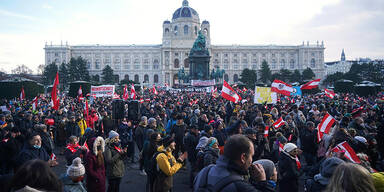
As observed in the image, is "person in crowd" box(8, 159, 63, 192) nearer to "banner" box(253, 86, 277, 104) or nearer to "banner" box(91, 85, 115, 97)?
"banner" box(253, 86, 277, 104)

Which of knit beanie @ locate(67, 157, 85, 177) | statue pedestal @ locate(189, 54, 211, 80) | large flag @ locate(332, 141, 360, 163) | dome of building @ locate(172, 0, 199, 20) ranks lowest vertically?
knit beanie @ locate(67, 157, 85, 177)

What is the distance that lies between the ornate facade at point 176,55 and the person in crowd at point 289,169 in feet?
252

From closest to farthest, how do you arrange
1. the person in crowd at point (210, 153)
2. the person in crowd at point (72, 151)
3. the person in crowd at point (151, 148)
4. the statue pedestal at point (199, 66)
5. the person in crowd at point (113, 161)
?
1. the person in crowd at point (210, 153)
2. the person in crowd at point (151, 148)
3. the person in crowd at point (113, 161)
4. the person in crowd at point (72, 151)
5. the statue pedestal at point (199, 66)

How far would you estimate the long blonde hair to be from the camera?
2.03 metres

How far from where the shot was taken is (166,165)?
14.5ft

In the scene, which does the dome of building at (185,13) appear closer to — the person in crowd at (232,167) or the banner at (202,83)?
the banner at (202,83)

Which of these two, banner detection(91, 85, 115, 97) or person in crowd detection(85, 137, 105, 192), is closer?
person in crowd detection(85, 137, 105, 192)

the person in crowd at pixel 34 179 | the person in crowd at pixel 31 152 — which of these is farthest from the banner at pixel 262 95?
the person in crowd at pixel 34 179

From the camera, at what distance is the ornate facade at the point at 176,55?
81812 millimetres

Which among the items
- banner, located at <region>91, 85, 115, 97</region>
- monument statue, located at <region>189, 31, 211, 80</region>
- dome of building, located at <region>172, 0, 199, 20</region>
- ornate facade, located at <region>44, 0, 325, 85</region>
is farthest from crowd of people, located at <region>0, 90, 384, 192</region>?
dome of building, located at <region>172, 0, 199, 20</region>

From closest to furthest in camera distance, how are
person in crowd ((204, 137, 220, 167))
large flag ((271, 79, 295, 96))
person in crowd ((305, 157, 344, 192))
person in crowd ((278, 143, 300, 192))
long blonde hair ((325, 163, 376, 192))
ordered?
long blonde hair ((325, 163, 376, 192))
person in crowd ((305, 157, 344, 192))
person in crowd ((204, 137, 220, 167))
person in crowd ((278, 143, 300, 192))
large flag ((271, 79, 295, 96))

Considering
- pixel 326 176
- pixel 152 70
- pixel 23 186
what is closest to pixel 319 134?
pixel 326 176

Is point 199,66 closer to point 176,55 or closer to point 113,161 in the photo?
point 113,161

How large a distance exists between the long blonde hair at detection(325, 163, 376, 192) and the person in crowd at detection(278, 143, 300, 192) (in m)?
2.73
